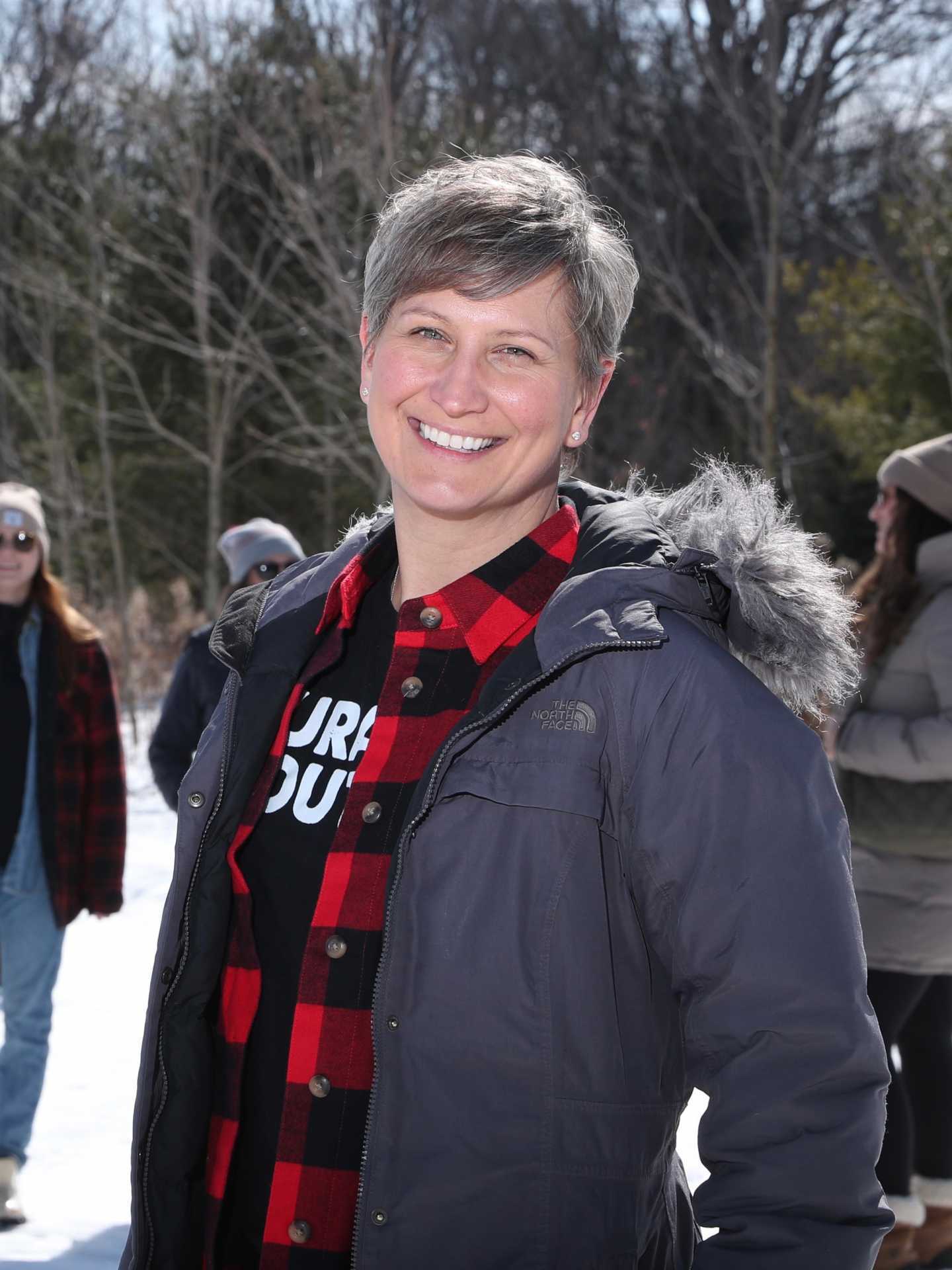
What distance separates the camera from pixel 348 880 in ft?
4.91

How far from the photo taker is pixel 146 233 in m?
17.1

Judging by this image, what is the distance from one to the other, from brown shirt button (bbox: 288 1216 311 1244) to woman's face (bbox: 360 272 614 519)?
0.84m

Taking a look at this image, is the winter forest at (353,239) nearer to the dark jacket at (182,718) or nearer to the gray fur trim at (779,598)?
the dark jacket at (182,718)

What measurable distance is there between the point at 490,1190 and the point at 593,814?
0.39 m

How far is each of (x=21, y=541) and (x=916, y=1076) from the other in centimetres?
311

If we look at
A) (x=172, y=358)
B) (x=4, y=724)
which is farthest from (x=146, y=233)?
(x=4, y=724)

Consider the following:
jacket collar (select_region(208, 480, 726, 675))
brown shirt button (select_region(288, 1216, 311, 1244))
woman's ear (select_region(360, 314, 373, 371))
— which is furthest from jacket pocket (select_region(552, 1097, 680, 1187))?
woman's ear (select_region(360, 314, 373, 371))

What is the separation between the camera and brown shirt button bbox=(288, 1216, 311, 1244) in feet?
4.76

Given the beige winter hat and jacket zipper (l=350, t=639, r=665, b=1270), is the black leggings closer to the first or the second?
the beige winter hat

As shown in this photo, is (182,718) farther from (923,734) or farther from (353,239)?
(353,239)

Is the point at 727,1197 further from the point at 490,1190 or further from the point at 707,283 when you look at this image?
the point at 707,283

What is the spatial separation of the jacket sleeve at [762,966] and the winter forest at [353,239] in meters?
7.85

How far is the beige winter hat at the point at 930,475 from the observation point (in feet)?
11.2

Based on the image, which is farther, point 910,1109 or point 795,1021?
point 910,1109
